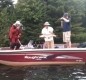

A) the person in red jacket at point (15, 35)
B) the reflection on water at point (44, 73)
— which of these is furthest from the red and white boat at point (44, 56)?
the person in red jacket at point (15, 35)

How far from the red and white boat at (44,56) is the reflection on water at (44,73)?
0.34 meters

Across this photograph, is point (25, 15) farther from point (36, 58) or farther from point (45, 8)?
point (36, 58)

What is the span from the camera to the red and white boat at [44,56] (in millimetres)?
15008

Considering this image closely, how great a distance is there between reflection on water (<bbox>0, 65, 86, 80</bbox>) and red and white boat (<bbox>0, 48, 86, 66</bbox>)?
1.13 feet

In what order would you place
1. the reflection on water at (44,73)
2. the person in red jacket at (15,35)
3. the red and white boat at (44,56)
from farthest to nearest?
the person in red jacket at (15,35)
the red and white boat at (44,56)
the reflection on water at (44,73)

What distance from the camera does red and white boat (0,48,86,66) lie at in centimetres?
1501

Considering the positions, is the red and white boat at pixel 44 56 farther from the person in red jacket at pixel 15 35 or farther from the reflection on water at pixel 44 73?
the person in red jacket at pixel 15 35

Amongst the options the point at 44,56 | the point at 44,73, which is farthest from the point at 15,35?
the point at 44,73

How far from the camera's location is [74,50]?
15016 millimetres

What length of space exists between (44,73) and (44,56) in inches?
68.2

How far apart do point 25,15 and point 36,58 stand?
8344mm

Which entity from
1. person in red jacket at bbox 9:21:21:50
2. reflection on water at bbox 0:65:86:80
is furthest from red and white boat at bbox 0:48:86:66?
person in red jacket at bbox 9:21:21:50

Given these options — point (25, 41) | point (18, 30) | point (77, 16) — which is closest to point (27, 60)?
point (18, 30)

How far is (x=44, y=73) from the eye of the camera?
1342 cm
